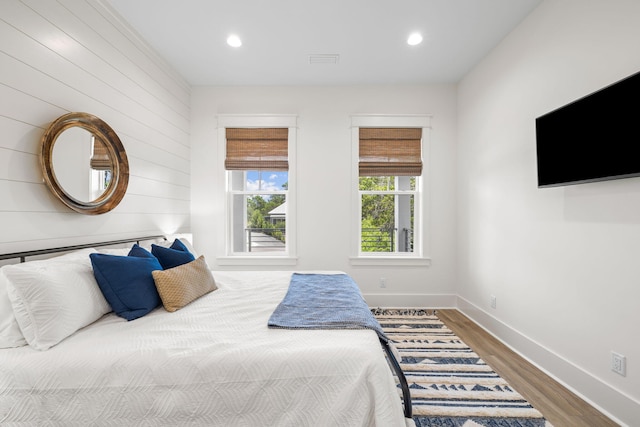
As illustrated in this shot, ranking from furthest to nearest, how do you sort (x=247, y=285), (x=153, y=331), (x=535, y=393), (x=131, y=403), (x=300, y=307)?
1. (x=247, y=285)
2. (x=535, y=393)
3. (x=300, y=307)
4. (x=153, y=331)
5. (x=131, y=403)

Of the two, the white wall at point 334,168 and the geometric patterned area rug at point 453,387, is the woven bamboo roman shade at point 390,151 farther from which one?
the geometric patterned area rug at point 453,387

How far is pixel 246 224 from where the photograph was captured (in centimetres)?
382

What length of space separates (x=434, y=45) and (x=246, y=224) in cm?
297

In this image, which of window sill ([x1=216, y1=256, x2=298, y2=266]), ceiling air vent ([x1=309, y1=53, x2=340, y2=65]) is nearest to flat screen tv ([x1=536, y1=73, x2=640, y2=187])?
ceiling air vent ([x1=309, y1=53, x2=340, y2=65])

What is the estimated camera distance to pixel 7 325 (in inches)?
50.8

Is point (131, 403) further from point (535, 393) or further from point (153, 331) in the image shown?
point (535, 393)

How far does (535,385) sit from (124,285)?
2.80 meters

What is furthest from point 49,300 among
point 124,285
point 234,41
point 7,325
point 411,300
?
point 411,300

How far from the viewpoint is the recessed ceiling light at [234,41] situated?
104 inches

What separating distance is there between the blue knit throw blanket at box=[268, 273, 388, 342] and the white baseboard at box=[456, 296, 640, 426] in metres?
1.49

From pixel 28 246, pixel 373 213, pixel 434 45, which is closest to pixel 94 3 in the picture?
pixel 28 246

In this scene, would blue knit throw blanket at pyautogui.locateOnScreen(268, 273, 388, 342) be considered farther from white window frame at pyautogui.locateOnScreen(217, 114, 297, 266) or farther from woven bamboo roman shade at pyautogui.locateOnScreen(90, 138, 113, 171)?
woven bamboo roman shade at pyautogui.locateOnScreen(90, 138, 113, 171)

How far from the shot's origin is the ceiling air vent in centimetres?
294

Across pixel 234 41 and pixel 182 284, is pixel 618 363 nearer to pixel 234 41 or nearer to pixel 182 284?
pixel 182 284
